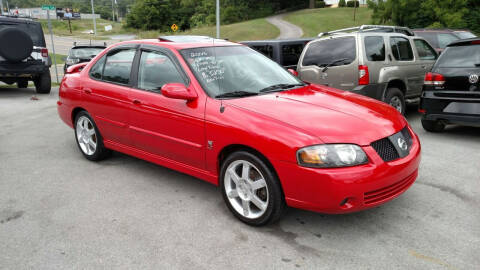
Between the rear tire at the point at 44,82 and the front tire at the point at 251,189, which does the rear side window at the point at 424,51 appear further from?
the rear tire at the point at 44,82

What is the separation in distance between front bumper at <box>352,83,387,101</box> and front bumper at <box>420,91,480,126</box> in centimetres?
82

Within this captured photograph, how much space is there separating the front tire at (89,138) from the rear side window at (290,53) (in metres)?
5.28

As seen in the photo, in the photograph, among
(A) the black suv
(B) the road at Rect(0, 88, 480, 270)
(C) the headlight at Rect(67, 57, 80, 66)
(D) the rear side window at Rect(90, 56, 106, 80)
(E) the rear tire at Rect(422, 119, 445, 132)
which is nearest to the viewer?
(B) the road at Rect(0, 88, 480, 270)

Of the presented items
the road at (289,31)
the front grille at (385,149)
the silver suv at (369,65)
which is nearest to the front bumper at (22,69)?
the silver suv at (369,65)

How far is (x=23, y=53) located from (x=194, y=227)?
946cm

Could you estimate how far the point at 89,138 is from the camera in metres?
5.43

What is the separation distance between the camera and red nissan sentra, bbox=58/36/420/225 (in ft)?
10.1

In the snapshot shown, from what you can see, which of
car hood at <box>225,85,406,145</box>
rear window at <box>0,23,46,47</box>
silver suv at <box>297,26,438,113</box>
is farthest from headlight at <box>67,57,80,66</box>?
car hood at <box>225,85,406,145</box>

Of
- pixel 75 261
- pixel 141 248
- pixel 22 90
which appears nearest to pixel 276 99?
pixel 141 248

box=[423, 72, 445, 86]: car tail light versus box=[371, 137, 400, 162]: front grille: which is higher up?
box=[423, 72, 445, 86]: car tail light

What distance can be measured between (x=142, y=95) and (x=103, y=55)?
125 centimetres

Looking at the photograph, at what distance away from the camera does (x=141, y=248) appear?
10.4 feet

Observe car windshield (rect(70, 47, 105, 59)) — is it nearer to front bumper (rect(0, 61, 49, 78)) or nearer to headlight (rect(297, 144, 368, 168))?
front bumper (rect(0, 61, 49, 78))

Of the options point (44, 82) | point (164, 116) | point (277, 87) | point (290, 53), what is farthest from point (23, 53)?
point (277, 87)
